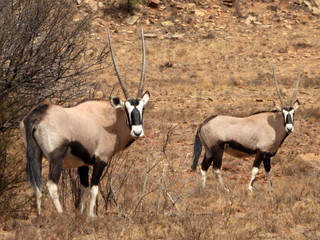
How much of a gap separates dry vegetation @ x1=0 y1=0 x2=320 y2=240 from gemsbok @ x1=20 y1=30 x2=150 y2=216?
19.4 inches

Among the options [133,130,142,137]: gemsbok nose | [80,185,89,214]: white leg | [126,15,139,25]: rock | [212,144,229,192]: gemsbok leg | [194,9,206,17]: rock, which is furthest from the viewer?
[194,9,206,17]: rock

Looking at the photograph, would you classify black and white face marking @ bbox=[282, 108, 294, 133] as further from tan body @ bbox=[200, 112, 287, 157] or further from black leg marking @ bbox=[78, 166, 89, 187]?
black leg marking @ bbox=[78, 166, 89, 187]

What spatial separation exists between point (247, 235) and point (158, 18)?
111 ft

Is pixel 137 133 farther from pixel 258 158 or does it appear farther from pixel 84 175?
pixel 258 158

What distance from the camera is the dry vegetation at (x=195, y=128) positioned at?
303 inches

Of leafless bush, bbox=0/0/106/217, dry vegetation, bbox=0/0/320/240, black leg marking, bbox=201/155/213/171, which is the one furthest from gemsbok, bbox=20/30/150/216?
black leg marking, bbox=201/155/213/171

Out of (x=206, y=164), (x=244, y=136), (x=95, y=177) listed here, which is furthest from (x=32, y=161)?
(x=244, y=136)

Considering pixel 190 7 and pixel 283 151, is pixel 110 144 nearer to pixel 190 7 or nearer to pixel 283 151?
pixel 283 151

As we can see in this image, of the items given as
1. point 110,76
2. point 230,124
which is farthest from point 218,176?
point 110,76

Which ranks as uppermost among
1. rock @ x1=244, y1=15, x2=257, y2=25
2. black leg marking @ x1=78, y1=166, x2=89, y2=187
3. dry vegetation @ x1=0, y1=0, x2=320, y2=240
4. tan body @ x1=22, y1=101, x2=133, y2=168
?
tan body @ x1=22, y1=101, x2=133, y2=168

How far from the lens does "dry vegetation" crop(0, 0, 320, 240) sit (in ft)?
25.2

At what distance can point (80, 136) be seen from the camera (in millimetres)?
7555

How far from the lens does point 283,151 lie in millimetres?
16375

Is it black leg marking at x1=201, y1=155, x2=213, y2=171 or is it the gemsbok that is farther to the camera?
black leg marking at x1=201, y1=155, x2=213, y2=171
